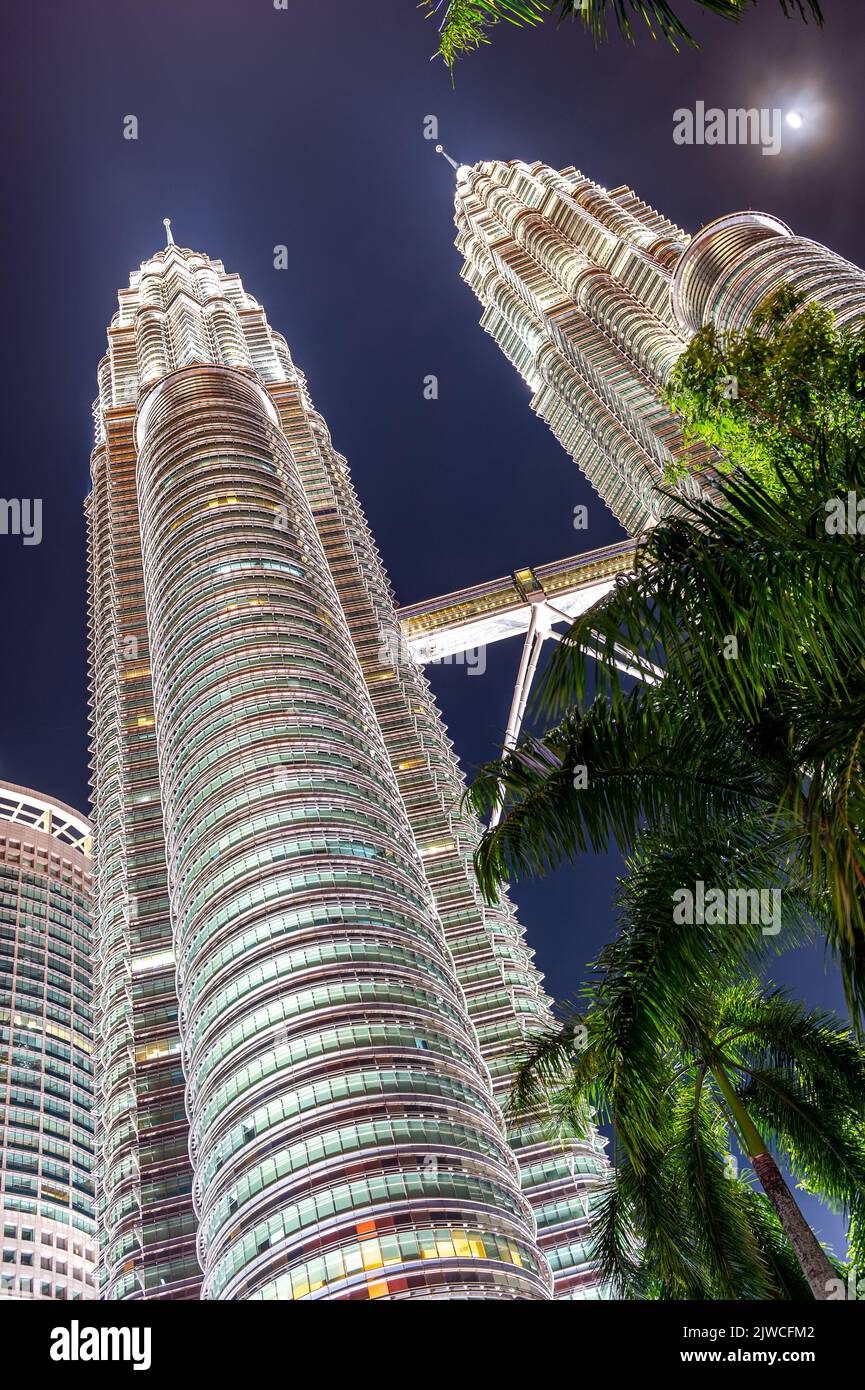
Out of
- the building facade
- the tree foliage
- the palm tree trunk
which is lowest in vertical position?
the palm tree trunk

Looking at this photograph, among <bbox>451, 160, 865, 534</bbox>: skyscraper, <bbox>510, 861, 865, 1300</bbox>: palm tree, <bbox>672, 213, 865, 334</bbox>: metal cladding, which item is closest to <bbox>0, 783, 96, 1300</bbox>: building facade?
<bbox>451, 160, 865, 534</bbox>: skyscraper

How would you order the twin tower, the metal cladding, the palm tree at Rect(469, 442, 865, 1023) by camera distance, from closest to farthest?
the palm tree at Rect(469, 442, 865, 1023) < the twin tower < the metal cladding

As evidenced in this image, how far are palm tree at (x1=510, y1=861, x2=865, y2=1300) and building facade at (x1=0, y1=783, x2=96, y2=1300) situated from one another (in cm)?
9710

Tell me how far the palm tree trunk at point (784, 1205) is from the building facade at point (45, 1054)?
98633 millimetres

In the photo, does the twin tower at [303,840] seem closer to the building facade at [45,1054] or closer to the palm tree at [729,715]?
the palm tree at [729,715]

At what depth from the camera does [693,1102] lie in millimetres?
15812

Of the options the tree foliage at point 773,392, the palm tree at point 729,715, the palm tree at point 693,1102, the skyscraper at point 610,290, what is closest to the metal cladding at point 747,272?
the skyscraper at point 610,290

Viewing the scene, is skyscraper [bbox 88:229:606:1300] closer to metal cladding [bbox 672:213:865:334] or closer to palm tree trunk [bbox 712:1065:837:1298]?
palm tree trunk [bbox 712:1065:837:1298]

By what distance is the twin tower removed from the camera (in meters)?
53.1

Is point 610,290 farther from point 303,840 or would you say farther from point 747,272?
point 303,840

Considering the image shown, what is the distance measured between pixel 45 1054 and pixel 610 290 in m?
101

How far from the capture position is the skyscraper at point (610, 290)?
334ft
